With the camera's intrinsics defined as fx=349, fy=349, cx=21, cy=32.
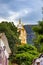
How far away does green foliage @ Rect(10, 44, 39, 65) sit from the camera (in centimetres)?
4062

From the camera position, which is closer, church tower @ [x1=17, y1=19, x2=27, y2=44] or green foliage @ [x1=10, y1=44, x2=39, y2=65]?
green foliage @ [x1=10, y1=44, x2=39, y2=65]

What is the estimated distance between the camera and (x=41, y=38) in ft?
52.7

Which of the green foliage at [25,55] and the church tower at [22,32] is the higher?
the church tower at [22,32]

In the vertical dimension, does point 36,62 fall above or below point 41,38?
below

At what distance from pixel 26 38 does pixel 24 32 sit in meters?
1.23

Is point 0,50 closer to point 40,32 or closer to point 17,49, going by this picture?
point 40,32

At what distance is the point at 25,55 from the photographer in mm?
41562

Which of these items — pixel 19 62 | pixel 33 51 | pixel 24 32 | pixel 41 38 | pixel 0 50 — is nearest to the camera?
pixel 41 38

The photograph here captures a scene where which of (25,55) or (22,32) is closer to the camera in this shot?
(25,55)

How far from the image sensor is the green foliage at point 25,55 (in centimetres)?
4062

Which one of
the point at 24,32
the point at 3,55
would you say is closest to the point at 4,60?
the point at 3,55

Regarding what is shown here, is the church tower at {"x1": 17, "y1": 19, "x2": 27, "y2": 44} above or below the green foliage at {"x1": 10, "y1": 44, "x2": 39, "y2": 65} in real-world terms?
above

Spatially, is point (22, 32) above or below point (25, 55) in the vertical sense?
above

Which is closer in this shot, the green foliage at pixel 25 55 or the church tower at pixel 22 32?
the green foliage at pixel 25 55
